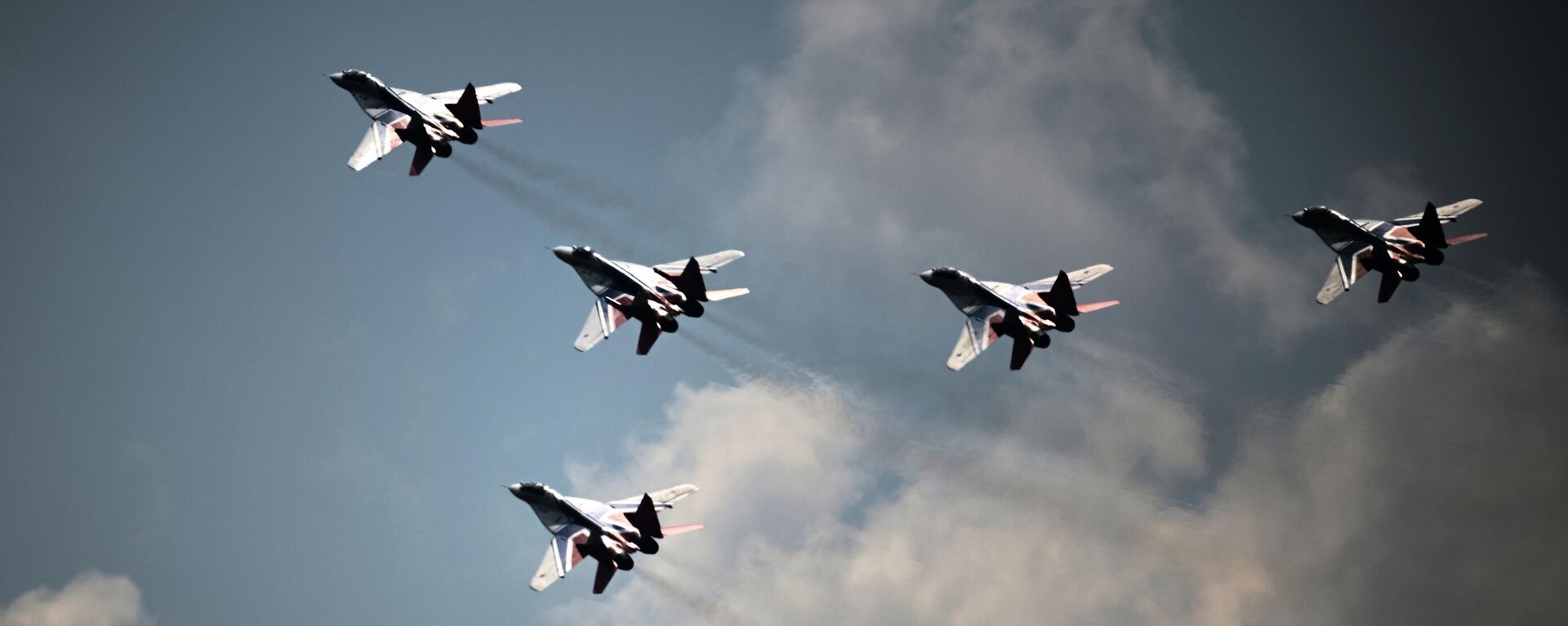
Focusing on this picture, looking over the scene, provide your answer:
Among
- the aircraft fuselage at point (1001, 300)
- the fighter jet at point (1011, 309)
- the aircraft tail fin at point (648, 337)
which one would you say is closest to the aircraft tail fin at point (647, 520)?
the aircraft tail fin at point (648, 337)

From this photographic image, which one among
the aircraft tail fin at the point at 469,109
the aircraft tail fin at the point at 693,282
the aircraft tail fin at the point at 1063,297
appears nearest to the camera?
the aircraft tail fin at the point at 1063,297

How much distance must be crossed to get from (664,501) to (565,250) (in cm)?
1476

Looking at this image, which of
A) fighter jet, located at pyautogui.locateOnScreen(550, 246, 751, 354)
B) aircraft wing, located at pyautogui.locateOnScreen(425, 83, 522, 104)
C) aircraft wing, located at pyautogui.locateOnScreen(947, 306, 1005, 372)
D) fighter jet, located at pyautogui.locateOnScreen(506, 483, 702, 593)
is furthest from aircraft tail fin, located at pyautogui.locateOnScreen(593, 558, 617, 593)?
aircraft wing, located at pyautogui.locateOnScreen(425, 83, 522, 104)

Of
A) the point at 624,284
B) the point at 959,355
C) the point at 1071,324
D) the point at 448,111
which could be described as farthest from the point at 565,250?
the point at 1071,324

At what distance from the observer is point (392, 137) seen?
83312 mm

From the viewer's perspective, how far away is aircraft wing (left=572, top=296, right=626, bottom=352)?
79.4m

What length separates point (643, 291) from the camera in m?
78.6

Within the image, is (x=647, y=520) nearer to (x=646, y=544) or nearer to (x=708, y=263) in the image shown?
(x=646, y=544)

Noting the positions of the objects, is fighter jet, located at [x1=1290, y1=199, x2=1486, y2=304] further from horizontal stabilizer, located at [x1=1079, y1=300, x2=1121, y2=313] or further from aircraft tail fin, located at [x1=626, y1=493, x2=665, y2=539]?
aircraft tail fin, located at [x1=626, y1=493, x2=665, y2=539]

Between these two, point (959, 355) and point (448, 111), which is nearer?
point (959, 355)

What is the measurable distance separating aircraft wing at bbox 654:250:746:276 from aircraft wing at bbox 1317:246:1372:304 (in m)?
31.4

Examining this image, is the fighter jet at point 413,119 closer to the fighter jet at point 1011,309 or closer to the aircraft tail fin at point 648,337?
the aircraft tail fin at point 648,337

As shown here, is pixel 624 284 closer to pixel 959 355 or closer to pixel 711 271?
pixel 711 271

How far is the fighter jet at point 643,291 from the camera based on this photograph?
78.0m
